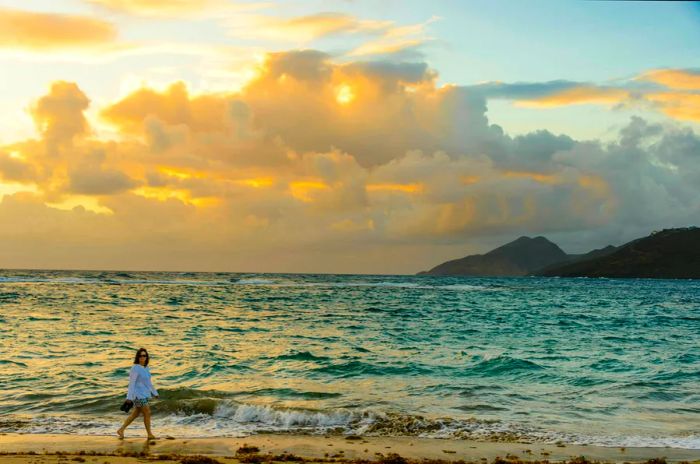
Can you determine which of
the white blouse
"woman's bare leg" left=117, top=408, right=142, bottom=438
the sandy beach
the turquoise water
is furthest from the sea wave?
the white blouse

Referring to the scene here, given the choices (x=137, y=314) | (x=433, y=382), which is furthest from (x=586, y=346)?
(x=137, y=314)

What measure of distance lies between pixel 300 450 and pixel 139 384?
14.3 feet

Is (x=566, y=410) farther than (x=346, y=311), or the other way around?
(x=346, y=311)

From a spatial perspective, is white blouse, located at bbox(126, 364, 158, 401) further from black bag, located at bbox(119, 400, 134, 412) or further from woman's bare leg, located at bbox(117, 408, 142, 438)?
woman's bare leg, located at bbox(117, 408, 142, 438)

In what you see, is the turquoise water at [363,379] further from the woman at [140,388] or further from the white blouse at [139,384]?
the white blouse at [139,384]

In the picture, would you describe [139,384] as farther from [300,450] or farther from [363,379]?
[363,379]

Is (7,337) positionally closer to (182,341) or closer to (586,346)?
(182,341)

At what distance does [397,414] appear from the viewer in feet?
58.5

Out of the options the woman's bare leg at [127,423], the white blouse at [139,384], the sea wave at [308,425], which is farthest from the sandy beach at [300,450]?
the white blouse at [139,384]

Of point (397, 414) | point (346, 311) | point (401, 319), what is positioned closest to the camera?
point (397, 414)

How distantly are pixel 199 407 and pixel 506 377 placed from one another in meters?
11.4

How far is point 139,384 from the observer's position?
52.1 feet

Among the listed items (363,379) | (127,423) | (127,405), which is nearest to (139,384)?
(127,405)

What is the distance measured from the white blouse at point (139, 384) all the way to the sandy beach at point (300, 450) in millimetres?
998
